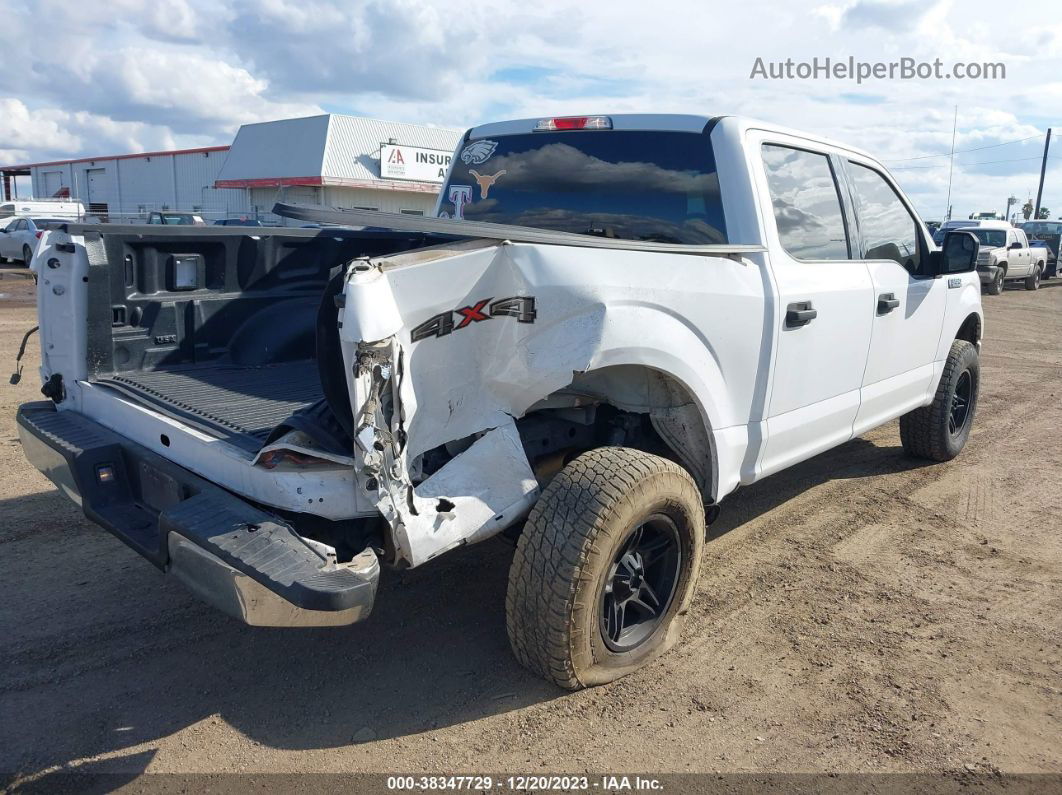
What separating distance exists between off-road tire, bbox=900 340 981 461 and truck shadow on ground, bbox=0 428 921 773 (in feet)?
11.2

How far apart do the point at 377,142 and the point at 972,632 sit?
3739cm

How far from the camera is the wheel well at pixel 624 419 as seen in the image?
355cm

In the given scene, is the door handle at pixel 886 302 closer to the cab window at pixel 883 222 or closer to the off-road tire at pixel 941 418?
the cab window at pixel 883 222

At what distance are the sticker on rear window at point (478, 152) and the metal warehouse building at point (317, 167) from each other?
94.8 ft

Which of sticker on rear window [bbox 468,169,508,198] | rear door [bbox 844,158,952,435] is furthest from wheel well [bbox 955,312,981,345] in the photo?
sticker on rear window [bbox 468,169,508,198]

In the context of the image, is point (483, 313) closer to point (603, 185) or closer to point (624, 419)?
point (624, 419)

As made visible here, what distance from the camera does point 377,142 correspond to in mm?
38344

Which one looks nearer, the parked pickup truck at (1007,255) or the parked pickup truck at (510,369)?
the parked pickup truck at (510,369)

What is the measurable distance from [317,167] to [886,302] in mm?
34052

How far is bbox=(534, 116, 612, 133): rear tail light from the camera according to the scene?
14.2ft

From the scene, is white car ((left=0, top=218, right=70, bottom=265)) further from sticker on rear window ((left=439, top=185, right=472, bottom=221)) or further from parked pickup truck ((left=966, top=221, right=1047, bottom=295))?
parked pickup truck ((left=966, top=221, right=1047, bottom=295))

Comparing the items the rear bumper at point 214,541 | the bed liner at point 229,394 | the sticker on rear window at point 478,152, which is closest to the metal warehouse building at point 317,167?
the sticker on rear window at point 478,152

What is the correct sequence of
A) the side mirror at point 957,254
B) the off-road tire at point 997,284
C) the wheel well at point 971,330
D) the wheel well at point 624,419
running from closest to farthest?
the wheel well at point 624,419 → the side mirror at point 957,254 → the wheel well at point 971,330 → the off-road tire at point 997,284

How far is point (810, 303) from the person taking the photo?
13.5ft
